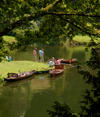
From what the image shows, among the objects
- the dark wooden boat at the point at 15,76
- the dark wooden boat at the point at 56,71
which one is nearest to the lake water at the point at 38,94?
the dark wooden boat at the point at 15,76

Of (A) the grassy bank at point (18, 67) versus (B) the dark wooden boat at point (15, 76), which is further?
(A) the grassy bank at point (18, 67)

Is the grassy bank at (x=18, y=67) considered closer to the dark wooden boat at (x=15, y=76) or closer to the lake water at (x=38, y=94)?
the dark wooden boat at (x=15, y=76)

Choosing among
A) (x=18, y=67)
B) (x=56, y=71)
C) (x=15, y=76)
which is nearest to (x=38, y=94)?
(x=15, y=76)

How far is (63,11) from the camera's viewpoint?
991cm

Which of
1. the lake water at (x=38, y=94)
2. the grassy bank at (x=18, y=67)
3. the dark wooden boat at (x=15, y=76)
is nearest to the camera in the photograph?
the lake water at (x=38, y=94)

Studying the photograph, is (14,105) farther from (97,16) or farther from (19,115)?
(97,16)

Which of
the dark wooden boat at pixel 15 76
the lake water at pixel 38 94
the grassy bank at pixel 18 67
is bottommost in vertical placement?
the lake water at pixel 38 94

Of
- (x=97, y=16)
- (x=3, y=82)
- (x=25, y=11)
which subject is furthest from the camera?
(x=3, y=82)

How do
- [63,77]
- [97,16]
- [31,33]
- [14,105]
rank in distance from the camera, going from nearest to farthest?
[97,16], [31,33], [14,105], [63,77]

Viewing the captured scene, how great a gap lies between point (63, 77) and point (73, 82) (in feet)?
8.96

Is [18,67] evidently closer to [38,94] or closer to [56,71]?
[56,71]

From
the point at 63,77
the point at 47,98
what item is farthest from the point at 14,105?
the point at 63,77

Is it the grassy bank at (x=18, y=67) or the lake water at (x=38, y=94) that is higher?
the grassy bank at (x=18, y=67)

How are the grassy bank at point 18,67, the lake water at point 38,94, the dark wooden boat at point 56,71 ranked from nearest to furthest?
the lake water at point 38,94, the grassy bank at point 18,67, the dark wooden boat at point 56,71
